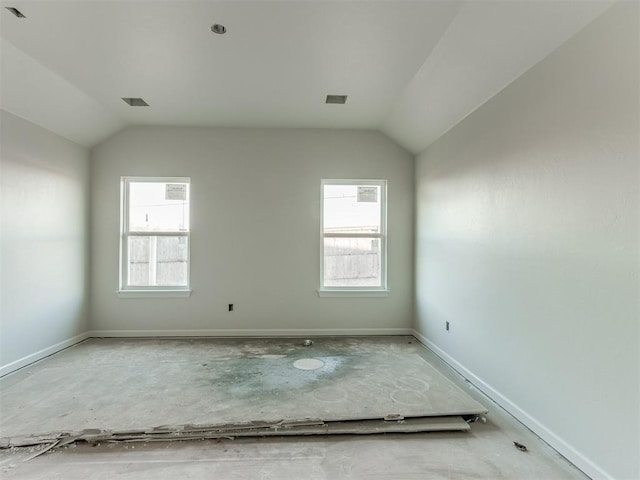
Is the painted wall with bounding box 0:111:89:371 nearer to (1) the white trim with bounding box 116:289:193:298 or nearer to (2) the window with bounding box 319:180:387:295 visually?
(1) the white trim with bounding box 116:289:193:298

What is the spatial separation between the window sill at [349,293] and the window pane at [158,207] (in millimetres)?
2185

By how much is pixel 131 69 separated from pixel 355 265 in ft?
11.3

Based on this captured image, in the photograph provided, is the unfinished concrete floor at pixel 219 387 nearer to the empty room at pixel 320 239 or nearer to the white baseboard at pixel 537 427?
the empty room at pixel 320 239

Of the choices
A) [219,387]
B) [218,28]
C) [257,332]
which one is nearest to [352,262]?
[257,332]

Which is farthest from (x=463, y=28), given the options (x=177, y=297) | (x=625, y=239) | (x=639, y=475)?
(x=177, y=297)

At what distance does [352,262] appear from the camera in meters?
4.54

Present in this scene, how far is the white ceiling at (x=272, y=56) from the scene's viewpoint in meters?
2.14

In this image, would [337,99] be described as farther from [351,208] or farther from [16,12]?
[16,12]

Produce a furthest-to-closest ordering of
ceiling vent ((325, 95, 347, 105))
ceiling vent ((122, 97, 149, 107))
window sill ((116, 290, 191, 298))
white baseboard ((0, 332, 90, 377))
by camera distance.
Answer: window sill ((116, 290, 191, 298)) → ceiling vent ((122, 97, 149, 107)) → ceiling vent ((325, 95, 347, 105)) → white baseboard ((0, 332, 90, 377))

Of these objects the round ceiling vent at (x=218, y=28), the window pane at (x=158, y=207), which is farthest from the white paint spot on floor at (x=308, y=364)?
the round ceiling vent at (x=218, y=28)

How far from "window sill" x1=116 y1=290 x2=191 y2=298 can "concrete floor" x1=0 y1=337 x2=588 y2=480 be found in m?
2.35

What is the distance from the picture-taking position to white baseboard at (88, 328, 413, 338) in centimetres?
427

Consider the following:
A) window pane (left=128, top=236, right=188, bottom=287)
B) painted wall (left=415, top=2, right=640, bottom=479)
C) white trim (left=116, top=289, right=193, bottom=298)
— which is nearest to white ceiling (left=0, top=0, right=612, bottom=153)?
painted wall (left=415, top=2, right=640, bottom=479)

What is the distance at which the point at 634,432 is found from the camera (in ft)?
5.05
